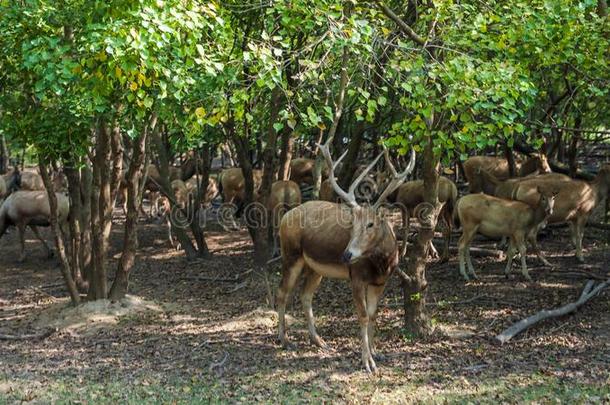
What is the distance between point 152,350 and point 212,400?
2.18 meters

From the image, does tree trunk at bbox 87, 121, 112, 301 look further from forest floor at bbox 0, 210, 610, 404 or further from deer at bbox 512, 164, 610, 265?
deer at bbox 512, 164, 610, 265

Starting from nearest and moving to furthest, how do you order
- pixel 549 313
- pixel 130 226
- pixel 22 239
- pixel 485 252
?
pixel 549 313 < pixel 130 226 < pixel 485 252 < pixel 22 239

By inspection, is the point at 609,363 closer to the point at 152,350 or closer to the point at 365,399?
the point at 365,399

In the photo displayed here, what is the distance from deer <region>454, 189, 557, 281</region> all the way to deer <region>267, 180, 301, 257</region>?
11.6ft

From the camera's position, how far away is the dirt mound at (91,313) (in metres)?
10.8

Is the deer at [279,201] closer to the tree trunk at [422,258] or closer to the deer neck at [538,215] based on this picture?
the deer neck at [538,215]

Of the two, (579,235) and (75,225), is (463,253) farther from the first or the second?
(75,225)

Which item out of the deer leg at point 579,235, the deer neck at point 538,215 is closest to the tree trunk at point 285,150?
the deer neck at point 538,215

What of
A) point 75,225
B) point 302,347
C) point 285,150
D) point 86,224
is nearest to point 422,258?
point 302,347

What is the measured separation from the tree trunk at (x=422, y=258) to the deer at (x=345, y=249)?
24.6 inches

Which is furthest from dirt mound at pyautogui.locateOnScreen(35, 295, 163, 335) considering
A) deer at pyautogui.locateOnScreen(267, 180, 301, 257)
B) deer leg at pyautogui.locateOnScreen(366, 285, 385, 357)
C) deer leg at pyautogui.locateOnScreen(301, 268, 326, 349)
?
deer leg at pyautogui.locateOnScreen(366, 285, 385, 357)

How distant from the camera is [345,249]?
879 cm

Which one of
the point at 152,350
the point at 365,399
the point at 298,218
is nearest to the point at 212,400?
the point at 365,399

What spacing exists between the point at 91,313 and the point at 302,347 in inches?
142
